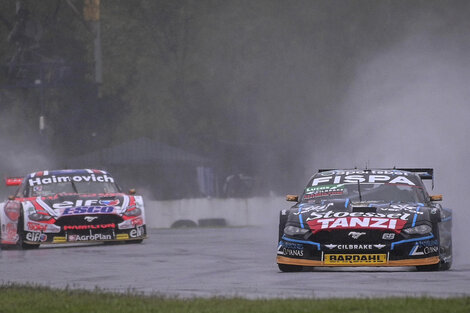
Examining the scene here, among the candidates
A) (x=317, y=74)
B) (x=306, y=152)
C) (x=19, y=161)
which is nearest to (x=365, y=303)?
(x=19, y=161)

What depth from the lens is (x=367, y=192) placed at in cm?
1425

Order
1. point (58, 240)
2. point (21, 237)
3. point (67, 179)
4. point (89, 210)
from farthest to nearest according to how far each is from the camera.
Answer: point (67, 179) → point (21, 237) → point (89, 210) → point (58, 240)

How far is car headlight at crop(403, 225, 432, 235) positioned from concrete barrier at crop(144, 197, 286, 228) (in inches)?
1036

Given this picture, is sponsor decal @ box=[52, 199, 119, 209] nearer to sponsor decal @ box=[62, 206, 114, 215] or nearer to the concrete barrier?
sponsor decal @ box=[62, 206, 114, 215]

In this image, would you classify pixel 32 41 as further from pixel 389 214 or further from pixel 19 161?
pixel 389 214

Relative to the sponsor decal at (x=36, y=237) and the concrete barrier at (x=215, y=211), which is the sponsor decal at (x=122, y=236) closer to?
the sponsor decal at (x=36, y=237)

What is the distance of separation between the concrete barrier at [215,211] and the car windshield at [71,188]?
1775 centimetres

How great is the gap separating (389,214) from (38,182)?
9.54m

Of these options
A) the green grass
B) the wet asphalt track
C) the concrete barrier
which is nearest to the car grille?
the wet asphalt track

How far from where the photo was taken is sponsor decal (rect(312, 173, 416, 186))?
1431cm

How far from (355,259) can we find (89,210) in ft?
26.7

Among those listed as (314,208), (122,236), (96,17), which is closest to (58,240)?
(122,236)

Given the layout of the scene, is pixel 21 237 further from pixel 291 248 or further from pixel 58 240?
pixel 291 248

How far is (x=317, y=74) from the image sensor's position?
227 ft
